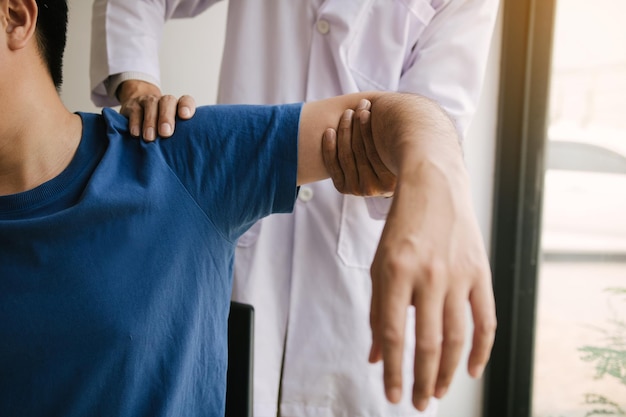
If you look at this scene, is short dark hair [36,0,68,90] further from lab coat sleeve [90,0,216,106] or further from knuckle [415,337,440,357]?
knuckle [415,337,440,357]

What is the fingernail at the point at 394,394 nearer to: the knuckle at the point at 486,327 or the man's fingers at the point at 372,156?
the knuckle at the point at 486,327

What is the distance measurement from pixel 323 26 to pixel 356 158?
510 millimetres

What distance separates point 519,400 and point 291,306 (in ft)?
4.19

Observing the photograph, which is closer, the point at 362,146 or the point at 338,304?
the point at 362,146

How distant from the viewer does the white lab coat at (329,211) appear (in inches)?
47.6

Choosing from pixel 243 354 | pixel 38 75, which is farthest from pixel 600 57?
pixel 38 75

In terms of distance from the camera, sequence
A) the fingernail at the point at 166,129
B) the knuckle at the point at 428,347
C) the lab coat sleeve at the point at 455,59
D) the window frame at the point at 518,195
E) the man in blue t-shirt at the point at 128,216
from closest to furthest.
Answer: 1. the knuckle at the point at 428,347
2. the man in blue t-shirt at the point at 128,216
3. the fingernail at the point at 166,129
4. the lab coat sleeve at the point at 455,59
5. the window frame at the point at 518,195

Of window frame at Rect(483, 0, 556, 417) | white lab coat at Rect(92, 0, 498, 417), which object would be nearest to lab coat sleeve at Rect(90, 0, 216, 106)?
white lab coat at Rect(92, 0, 498, 417)

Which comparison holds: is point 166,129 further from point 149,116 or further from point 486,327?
point 486,327

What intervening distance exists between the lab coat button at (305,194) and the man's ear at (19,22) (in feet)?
1.95

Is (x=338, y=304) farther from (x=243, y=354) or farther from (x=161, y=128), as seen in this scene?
(x=161, y=128)

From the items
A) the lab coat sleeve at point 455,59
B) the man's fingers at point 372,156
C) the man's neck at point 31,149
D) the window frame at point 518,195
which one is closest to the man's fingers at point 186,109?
the man's neck at point 31,149

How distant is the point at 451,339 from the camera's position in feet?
1.65

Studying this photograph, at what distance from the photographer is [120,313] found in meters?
0.82
